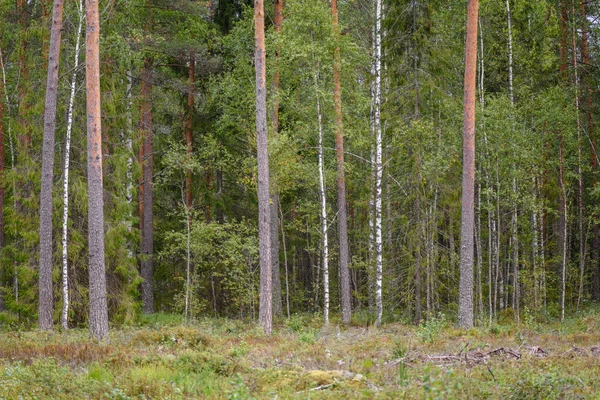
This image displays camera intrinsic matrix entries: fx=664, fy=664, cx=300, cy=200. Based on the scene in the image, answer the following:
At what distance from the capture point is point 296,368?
915 centimetres

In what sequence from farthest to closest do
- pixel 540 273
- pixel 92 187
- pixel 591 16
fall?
1. pixel 591 16
2. pixel 540 273
3. pixel 92 187

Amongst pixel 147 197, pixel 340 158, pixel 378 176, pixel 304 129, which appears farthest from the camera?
pixel 147 197

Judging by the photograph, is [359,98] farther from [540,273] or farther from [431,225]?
[540,273]

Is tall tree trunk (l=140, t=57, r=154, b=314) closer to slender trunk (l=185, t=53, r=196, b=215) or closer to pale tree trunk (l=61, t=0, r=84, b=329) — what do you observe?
slender trunk (l=185, t=53, r=196, b=215)

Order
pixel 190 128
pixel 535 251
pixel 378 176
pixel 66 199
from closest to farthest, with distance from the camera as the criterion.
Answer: pixel 66 199 < pixel 378 176 < pixel 535 251 < pixel 190 128

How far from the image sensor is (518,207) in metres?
25.9

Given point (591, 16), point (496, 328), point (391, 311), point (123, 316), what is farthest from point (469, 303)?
point (591, 16)

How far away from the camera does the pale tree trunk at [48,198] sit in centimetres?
1667

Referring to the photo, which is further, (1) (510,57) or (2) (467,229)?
(1) (510,57)


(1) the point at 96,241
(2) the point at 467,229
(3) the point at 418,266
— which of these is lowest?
(3) the point at 418,266

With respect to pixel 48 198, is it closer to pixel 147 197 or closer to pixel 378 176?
pixel 147 197

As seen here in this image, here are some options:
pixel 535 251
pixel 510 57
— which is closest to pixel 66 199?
pixel 510 57

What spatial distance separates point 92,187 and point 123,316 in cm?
787

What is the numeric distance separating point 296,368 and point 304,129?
13.2 m
